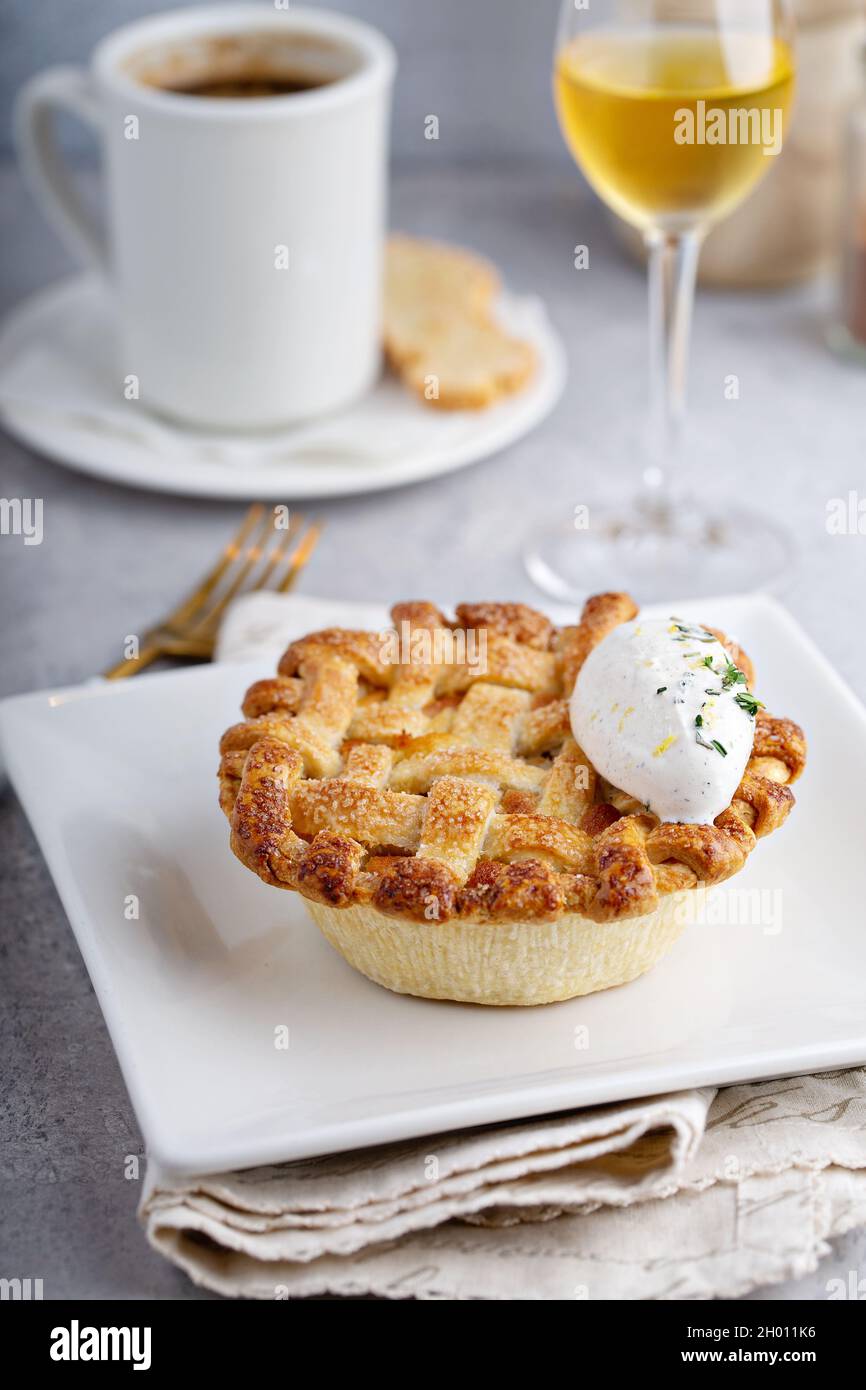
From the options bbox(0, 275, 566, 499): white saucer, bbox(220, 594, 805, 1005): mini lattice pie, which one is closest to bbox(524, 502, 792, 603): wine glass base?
bbox(0, 275, 566, 499): white saucer

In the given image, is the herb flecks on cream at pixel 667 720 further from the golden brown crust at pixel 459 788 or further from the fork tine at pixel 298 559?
the fork tine at pixel 298 559

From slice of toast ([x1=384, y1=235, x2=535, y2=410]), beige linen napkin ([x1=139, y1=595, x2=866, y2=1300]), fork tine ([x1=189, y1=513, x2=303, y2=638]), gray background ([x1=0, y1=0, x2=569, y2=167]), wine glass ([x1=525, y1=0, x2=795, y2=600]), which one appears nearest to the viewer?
beige linen napkin ([x1=139, y1=595, x2=866, y2=1300])

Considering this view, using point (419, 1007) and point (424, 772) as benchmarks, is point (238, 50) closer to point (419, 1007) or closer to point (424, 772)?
point (424, 772)

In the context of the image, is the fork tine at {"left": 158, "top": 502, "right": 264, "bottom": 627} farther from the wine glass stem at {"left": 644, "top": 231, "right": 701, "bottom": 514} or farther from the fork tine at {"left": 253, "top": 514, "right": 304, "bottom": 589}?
the wine glass stem at {"left": 644, "top": 231, "right": 701, "bottom": 514}

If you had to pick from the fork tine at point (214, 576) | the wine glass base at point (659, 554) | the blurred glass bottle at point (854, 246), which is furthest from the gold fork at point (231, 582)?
the blurred glass bottle at point (854, 246)

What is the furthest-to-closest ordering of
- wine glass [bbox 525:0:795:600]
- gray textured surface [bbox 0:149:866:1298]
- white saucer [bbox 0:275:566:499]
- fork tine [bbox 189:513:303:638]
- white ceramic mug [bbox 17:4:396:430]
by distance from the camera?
white saucer [bbox 0:275:566:499] < white ceramic mug [bbox 17:4:396:430] < fork tine [bbox 189:513:303:638] < wine glass [bbox 525:0:795:600] < gray textured surface [bbox 0:149:866:1298]

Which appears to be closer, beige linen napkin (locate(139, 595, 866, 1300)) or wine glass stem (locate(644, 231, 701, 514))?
beige linen napkin (locate(139, 595, 866, 1300))

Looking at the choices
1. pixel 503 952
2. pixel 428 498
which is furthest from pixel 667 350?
pixel 503 952
